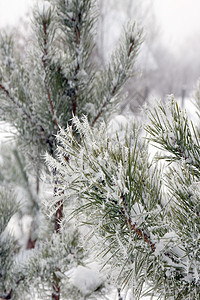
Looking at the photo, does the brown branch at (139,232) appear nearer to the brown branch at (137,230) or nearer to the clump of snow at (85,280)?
the brown branch at (137,230)

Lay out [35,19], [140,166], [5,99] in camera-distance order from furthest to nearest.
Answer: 1. [5,99]
2. [35,19]
3. [140,166]

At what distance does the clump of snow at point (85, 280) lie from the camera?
3.41 ft

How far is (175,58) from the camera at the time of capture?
37.0ft

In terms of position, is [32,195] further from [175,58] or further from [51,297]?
[175,58]

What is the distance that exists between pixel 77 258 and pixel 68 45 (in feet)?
2.69

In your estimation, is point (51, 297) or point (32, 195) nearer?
point (51, 297)

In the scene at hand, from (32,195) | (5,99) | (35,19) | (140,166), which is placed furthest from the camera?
(32,195)

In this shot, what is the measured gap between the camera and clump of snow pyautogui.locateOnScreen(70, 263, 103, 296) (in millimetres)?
1039

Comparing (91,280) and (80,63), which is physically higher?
(80,63)

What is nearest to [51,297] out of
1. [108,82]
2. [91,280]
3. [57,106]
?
[91,280]

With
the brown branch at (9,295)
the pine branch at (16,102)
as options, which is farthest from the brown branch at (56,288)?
the pine branch at (16,102)

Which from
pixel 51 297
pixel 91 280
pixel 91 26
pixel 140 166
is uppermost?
pixel 91 26

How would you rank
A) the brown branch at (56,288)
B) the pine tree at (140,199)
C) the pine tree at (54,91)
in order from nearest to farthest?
the pine tree at (140,199) → the pine tree at (54,91) → the brown branch at (56,288)

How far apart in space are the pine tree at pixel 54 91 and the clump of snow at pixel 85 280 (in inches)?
2.2
